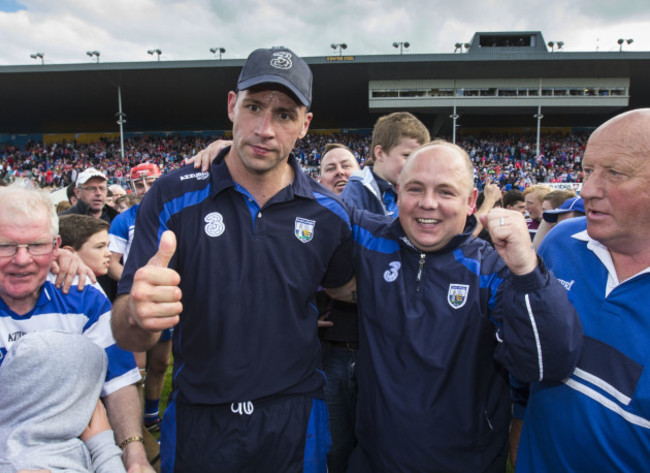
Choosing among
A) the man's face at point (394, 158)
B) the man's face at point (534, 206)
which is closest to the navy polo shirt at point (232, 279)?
the man's face at point (394, 158)

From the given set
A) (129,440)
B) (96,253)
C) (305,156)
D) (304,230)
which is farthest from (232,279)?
(305,156)

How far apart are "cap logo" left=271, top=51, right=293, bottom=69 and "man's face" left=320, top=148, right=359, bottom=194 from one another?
7.09 feet

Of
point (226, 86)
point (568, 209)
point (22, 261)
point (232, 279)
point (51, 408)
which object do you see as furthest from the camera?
point (226, 86)

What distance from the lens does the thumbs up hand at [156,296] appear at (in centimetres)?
130

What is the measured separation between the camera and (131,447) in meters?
1.93

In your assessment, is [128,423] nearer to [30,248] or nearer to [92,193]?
[30,248]

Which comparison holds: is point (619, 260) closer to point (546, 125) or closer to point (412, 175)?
point (412, 175)

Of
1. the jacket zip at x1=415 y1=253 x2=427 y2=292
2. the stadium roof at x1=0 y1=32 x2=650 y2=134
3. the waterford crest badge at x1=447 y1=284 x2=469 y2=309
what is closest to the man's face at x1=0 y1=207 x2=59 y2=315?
the jacket zip at x1=415 y1=253 x2=427 y2=292

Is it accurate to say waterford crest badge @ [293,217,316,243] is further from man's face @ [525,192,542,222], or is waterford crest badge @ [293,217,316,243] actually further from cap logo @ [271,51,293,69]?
man's face @ [525,192,542,222]

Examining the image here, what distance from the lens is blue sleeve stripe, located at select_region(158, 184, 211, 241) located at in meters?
1.77

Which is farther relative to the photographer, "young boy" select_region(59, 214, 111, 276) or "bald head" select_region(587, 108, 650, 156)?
"young boy" select_region(59, 214, 111, 276)

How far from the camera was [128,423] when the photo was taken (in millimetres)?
2000

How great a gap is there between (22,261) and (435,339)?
6.03 ft

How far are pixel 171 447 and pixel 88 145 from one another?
39155mm
